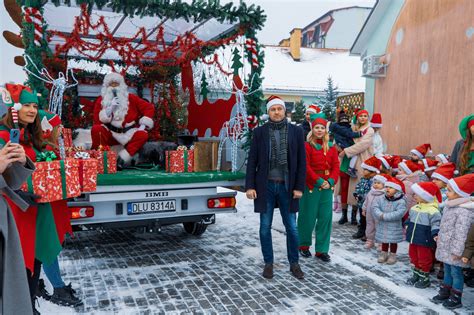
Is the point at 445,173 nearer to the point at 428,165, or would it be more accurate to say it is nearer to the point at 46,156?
the point at 428,165

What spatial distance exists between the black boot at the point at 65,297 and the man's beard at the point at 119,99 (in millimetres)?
3558

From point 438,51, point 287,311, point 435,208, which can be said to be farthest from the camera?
point 438,51

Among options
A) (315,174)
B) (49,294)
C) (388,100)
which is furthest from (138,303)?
(388,100)

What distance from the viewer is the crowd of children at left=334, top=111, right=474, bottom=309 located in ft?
12.6

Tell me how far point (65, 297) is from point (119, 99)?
12.8 feet

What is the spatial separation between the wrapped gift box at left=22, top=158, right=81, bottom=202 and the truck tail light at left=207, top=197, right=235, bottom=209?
1926mm

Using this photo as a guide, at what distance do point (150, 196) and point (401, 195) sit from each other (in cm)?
301

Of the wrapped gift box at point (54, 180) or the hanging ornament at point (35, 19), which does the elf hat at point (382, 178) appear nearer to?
the wrapped gift box at point (54, 180)

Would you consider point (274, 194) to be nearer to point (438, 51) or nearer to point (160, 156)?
point (160, 156)

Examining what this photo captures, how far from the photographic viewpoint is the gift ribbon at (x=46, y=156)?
3.21m

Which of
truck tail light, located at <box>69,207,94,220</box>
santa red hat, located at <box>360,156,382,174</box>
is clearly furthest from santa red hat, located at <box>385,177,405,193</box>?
truck tail light, located at <box>69,207,94,220</box>

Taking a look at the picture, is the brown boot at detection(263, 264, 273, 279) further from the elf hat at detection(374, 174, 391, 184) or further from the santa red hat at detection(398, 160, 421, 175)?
the santa red hat at detection(398, 160, 421, 175)

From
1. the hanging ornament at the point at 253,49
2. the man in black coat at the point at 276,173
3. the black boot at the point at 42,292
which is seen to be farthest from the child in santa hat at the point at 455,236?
the black boot at the point at 42,292

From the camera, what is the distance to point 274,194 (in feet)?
15.3
